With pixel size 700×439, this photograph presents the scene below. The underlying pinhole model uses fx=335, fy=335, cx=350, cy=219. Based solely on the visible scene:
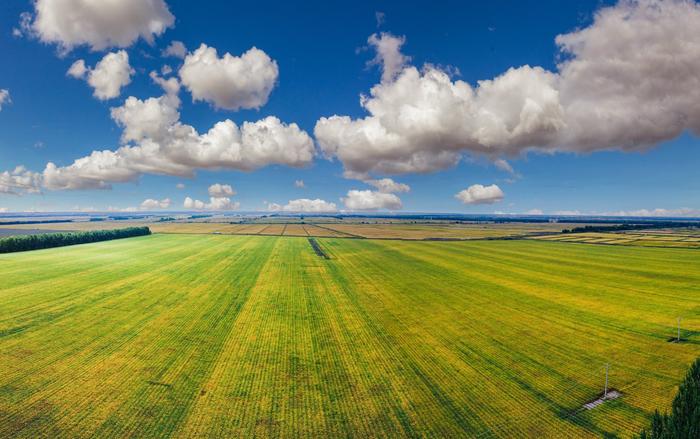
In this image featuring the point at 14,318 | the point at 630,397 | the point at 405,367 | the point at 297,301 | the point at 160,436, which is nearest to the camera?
the point at 160,436

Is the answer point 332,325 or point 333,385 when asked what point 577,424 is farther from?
point 332,325

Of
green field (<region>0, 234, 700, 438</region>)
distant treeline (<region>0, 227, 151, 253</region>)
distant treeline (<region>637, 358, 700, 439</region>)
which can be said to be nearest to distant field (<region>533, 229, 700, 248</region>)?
green field (<region>0, 234, 700, 438</region>)

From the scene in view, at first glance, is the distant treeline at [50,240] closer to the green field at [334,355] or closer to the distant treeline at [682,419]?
the green field at [334,355]

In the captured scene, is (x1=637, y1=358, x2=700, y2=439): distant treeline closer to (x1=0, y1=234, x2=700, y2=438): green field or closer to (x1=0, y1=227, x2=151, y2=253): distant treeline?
(x1=0, y1=234, x2=700, y2=438): green field

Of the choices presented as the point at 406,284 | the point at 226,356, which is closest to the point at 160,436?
the point at 226,356

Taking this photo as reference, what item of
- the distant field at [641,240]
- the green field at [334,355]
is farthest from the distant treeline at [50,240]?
Result: the distant field at [641,240]
